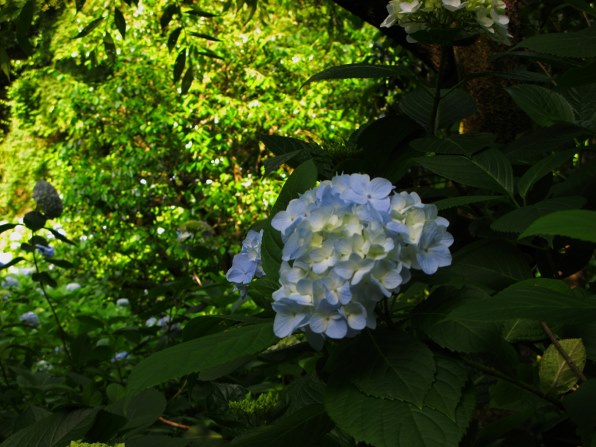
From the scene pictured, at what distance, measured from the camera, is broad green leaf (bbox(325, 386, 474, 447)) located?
1.59 feet

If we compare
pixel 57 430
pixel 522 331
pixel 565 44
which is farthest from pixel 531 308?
pixel 57 430

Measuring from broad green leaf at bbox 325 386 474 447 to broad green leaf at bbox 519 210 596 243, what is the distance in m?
0.14

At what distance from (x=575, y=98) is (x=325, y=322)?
590 mm

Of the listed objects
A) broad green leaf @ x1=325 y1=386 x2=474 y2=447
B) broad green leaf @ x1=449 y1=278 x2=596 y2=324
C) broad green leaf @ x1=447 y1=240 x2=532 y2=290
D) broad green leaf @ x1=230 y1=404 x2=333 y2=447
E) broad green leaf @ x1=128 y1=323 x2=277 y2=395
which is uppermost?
broad green leaf @ x1=449 y1=278 x2=596 y2=324

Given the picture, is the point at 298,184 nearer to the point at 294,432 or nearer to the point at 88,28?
the point at 294,432

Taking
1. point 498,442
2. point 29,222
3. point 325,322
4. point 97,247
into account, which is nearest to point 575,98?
point 498,442

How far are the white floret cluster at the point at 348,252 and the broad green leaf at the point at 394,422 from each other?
5cm

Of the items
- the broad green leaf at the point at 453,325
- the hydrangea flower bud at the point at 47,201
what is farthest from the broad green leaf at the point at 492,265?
the hydrangea flower bud at the point at 47,201

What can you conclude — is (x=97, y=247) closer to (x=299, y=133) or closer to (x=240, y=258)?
(x=299, y=133)

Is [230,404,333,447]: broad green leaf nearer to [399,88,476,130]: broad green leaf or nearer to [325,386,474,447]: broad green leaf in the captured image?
[325,386,474,447]: broad green leaf

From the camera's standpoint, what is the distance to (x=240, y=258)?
0.75m

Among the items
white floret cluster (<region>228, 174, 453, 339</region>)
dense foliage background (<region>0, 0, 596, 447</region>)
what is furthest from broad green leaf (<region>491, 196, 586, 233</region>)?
white floret cluster (<region>228, 174, 453, 339</region>)

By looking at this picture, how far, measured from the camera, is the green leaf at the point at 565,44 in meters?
0.75

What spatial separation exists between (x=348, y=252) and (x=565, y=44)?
1.27ft
